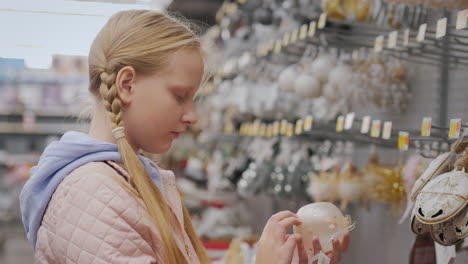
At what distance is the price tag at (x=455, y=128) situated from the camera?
5.20 ft

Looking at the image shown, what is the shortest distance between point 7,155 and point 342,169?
21.5 feet

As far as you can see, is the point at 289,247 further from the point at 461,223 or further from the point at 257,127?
the point at 257,127

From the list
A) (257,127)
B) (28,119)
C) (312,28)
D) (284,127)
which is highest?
(312,28)

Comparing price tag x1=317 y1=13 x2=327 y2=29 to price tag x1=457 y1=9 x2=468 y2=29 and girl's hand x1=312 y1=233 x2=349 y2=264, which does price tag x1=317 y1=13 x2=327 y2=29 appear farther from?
girl's hand x1=312 y1=233 x2=349 y2=264

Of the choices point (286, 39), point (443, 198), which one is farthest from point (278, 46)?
point (443, 198)

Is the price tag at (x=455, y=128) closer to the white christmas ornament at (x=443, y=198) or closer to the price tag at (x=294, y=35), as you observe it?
the white christmas ornament at (x=443, y=198)

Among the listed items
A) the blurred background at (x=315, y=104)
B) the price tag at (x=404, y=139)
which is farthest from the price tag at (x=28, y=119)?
the price tag at (x=404, y=139)

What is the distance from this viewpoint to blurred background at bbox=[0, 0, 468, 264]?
192 centimetres

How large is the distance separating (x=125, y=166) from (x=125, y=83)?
0.53 ft

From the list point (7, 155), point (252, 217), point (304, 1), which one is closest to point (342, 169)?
point (304, 1)

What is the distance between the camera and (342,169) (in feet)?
8.96

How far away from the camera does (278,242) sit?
4.09 feet

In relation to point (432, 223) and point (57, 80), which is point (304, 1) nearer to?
point (432, 223)

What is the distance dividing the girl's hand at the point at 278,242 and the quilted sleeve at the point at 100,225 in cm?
20
